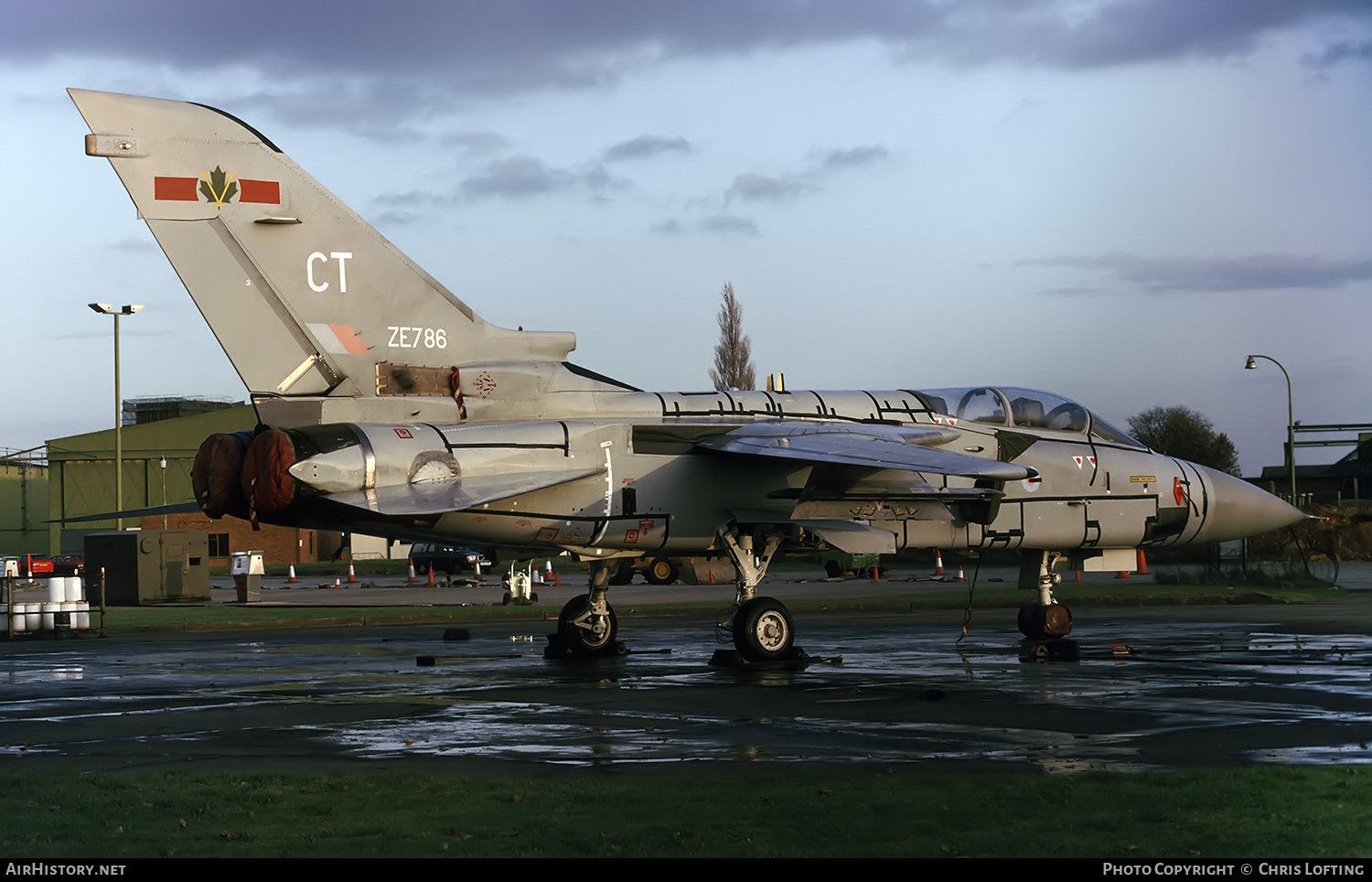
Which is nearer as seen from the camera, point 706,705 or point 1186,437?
point 706,705

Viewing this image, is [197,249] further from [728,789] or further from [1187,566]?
[1187,566]

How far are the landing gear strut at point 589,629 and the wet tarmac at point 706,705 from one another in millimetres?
420

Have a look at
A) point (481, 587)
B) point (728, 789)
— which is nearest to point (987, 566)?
point (481, 587)

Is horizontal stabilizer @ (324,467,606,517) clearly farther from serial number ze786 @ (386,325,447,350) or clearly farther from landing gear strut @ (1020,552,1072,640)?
landing gear strut @ (1020,552,1072,640)

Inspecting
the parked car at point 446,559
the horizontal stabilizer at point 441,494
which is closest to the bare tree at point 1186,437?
the parked car at point 446,559

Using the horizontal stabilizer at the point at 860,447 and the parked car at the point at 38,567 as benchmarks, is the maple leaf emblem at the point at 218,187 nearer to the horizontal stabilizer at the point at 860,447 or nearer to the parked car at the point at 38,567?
the horizontal stabilizer at the point at 860,447

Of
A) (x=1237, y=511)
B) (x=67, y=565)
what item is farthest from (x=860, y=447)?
(x=67, y=565)

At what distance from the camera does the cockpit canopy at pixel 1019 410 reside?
1809cm

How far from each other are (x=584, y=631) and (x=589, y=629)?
7 centimetres

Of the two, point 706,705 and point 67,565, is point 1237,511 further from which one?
point 67,565

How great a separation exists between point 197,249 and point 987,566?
31.5m

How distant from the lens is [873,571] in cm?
3991

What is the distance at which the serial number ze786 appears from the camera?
1523cm

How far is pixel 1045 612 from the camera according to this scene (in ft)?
57.2
